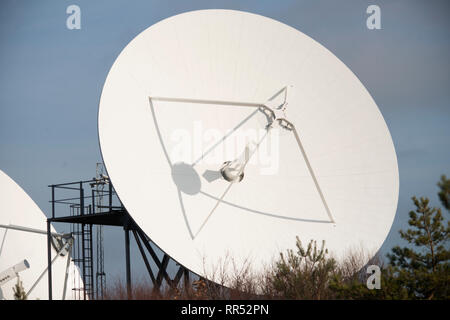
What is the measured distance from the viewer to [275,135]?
2916cm

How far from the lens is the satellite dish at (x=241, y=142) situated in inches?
975

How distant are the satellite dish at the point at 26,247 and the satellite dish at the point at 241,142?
10.7m

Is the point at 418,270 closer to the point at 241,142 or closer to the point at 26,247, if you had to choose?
the point at 241,142

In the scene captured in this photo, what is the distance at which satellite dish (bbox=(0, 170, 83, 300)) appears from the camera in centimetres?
3466

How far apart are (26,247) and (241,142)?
44.6 ft

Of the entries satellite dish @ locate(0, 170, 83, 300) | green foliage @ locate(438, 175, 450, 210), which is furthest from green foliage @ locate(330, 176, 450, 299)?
satellite dish @ locate(0, 170, 83, 300)

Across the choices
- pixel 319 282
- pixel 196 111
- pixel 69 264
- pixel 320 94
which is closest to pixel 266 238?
pixel 319 282

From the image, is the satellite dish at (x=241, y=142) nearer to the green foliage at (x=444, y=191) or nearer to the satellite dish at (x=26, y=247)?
the green foliage at (x=444, y=191)

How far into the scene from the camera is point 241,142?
91.5 feet

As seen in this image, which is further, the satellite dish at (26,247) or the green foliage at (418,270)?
the satellite dish at (26,247)

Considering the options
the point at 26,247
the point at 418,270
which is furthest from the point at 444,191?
the point at 26,247

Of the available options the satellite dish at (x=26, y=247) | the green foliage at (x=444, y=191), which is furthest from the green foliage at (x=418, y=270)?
the satellite dish at (x=26, y=247)

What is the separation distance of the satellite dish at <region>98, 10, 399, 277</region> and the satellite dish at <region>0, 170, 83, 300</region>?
10.7m

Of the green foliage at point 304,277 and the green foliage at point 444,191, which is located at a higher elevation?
the green foliage at point 444,191
